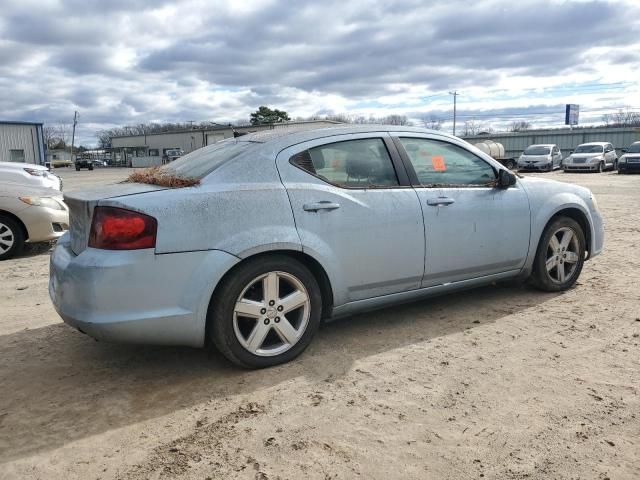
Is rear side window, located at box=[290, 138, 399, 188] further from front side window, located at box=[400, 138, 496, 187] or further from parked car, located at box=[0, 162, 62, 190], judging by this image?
parked car, located at box=[0, 162, 62, 190]

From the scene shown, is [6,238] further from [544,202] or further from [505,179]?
[544,202]

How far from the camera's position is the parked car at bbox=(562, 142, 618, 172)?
90.9 feet

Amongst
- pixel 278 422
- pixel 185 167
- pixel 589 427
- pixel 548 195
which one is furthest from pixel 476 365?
pixel 185 167

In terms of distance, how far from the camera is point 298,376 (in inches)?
129

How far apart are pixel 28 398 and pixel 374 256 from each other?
232 cm

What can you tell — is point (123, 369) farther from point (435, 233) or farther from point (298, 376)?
point (435, 233)

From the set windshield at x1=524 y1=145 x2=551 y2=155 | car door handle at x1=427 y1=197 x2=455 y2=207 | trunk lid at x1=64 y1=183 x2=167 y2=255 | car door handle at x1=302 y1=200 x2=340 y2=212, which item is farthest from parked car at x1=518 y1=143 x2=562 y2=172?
trunk lid at x1=64 y1=183 x2=167 y2=255

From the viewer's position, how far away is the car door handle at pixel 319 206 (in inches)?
136

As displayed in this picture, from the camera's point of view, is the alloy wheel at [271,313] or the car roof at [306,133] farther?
the car roof at [306,133]

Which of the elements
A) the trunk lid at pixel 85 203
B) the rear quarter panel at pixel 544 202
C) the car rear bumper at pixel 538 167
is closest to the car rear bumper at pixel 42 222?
the trunk lid at pixel 85 203

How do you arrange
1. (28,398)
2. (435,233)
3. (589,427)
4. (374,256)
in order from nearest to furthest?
(589,427)
(28,398)
(374,256)
(435,233)

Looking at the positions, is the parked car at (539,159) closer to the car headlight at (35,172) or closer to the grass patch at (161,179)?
the car headlight at (35,172)

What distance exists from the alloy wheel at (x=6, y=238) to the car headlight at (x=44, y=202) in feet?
1.45

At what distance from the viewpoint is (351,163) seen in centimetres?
379
